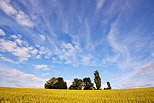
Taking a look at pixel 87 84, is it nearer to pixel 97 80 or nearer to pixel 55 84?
pixel 97 80

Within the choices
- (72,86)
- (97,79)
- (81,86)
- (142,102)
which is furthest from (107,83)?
(142,102)

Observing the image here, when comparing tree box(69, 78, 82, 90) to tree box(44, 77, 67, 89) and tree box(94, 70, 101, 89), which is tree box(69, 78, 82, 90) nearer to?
tree box(44, 77, 67, 89)

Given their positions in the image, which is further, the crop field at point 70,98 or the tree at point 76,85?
the tree at point 76,85

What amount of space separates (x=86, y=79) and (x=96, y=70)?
12.9 metres

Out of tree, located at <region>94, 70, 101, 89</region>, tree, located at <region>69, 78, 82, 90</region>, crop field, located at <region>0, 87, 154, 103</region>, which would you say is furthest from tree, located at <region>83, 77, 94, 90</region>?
crop field, located at <region>0, 87, 154, 103</region>

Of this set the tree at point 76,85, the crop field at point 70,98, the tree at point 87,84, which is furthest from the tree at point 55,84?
the crop field at point 70,98

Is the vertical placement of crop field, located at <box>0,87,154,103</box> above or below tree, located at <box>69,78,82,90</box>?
below

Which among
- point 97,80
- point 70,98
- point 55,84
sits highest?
point 97,80

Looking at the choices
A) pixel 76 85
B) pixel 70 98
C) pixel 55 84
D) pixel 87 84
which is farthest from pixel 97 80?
pixel 70 98

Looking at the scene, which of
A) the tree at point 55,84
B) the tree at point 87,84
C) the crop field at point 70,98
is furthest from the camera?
the tree at point 87,84

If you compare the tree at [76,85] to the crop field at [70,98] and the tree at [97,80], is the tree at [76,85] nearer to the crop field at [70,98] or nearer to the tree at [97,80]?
the tree at [97,80]

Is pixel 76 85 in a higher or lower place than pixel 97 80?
lower

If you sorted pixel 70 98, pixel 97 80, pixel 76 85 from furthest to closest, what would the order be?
pixel 76 85
pixel 97 80
pixel 70 98

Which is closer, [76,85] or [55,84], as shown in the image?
[55,84]
